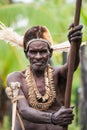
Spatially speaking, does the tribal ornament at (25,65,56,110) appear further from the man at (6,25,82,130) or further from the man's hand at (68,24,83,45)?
the man's hand at (68,24,83,45)

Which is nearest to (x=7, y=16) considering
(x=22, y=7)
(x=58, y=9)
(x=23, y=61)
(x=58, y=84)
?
(x=22, y=7)

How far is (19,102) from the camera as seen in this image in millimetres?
5566

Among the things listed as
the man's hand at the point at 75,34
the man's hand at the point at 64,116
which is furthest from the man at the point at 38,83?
the man's hand at the point at 75,34

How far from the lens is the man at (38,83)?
219 inches

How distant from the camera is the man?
557cm

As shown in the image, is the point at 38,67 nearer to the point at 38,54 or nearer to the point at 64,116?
the point at 38,54

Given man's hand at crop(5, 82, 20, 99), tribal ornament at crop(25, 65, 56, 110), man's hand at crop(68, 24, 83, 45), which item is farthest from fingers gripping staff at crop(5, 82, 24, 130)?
man's hand at crop(68, 24, 83, 45)

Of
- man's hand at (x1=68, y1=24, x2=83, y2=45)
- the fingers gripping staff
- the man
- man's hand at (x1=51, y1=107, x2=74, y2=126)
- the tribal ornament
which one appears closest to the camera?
man's hand at (x1=68, y1=24, x2=83, y2=45)

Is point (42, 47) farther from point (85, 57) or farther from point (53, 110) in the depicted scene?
point (85, 57)

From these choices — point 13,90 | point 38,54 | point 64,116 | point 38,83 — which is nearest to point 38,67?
point 38,54

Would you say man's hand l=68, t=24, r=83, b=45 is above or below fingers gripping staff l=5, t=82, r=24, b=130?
above

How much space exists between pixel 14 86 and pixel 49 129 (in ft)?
2.11

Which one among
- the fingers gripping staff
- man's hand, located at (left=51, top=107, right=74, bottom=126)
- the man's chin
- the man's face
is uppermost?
the man's face

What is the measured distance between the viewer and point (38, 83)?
5.81 meters
